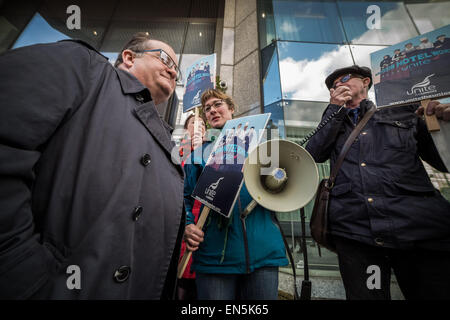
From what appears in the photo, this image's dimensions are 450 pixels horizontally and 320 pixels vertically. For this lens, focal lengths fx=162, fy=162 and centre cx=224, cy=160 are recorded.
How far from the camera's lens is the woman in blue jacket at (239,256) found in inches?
50.3

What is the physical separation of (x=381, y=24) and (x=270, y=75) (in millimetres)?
3423

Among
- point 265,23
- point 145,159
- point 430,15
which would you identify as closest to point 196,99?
point 145,159

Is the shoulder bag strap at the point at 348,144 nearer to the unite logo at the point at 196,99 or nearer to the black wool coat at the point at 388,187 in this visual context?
the black wool coat at the point at 388,187

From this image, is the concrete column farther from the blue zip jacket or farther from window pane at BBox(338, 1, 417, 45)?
the blue zip jacket

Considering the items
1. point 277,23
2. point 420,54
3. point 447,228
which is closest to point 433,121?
point 447,228

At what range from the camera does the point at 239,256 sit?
4.24ft

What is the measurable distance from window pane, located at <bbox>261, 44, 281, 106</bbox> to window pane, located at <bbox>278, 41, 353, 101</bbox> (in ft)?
0.38

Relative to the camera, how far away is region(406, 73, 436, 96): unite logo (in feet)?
4.39

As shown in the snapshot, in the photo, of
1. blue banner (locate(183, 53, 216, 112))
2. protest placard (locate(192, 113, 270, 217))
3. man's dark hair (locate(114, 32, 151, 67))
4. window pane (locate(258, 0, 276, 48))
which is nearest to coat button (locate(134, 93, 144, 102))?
man's dark hair (locate(114, 32, 151, 67))

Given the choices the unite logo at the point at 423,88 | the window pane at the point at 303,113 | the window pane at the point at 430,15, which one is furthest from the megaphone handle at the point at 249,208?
the window pane at the point at 430,15

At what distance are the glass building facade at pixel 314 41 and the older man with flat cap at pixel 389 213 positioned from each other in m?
1.97

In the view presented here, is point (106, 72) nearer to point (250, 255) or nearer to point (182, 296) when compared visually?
point (250, 255)

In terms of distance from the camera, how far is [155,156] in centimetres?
91

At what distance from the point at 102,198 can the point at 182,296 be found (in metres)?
1.76
